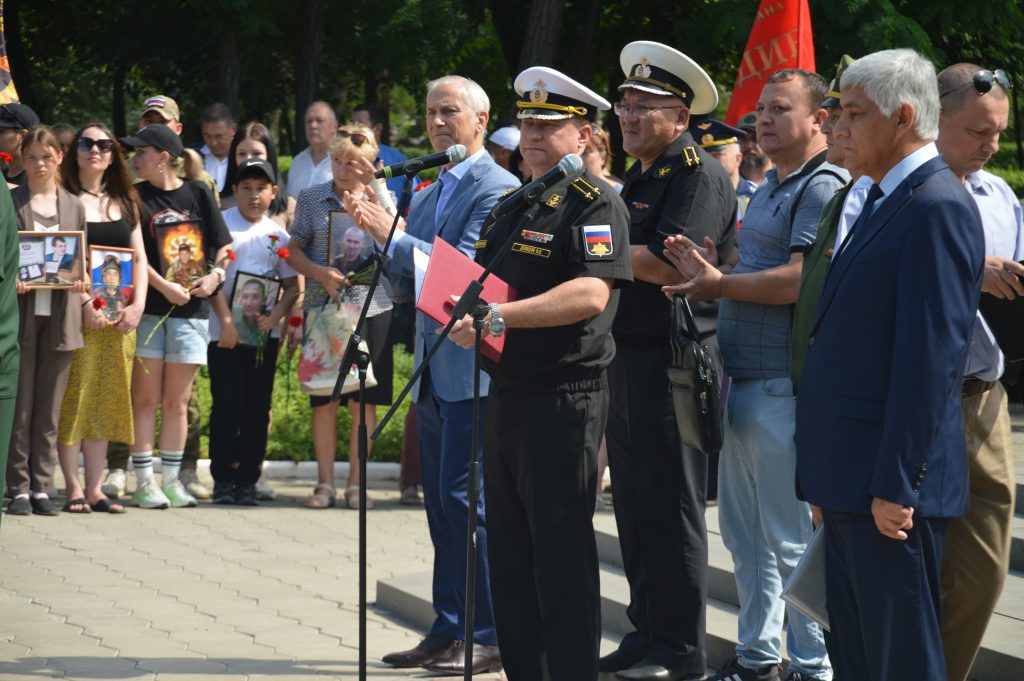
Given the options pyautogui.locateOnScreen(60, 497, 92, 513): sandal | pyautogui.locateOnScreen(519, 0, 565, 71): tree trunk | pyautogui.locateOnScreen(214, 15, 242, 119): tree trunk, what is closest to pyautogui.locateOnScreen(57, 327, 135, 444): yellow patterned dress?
pyautogui.locateOnScreen(60, 497, 92, 513): sandal

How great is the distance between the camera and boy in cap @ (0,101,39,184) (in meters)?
9.05

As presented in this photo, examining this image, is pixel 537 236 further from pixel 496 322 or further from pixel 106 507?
pixel 106 507

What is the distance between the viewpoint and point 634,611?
569 cm

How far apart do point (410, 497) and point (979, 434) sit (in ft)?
18.6

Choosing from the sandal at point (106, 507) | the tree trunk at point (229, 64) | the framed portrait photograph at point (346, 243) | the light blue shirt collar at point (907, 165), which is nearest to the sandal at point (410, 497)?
the framed portrait photograph at point (346, 243)

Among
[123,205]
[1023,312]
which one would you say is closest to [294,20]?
[123,205]

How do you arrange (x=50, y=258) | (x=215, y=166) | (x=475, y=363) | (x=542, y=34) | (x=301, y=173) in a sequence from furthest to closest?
1. (x=542, y=34)
2. (x=301, y=173)
3. (x=215, y=166)
4. (x=50, y=258)
5. (x=475, y=363)

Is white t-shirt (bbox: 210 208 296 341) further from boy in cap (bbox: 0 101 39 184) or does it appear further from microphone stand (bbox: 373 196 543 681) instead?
microphone stand (bbox: 373 196 543 681)

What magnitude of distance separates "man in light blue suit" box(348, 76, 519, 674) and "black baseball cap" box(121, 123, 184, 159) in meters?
3.71

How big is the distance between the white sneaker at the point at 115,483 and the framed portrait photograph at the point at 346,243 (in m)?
2.20

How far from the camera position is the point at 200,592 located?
23.4 ft

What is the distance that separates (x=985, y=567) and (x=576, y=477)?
1.37m

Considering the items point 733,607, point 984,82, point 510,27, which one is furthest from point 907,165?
point 510,27

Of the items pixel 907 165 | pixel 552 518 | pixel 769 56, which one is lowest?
pixel 552 518
